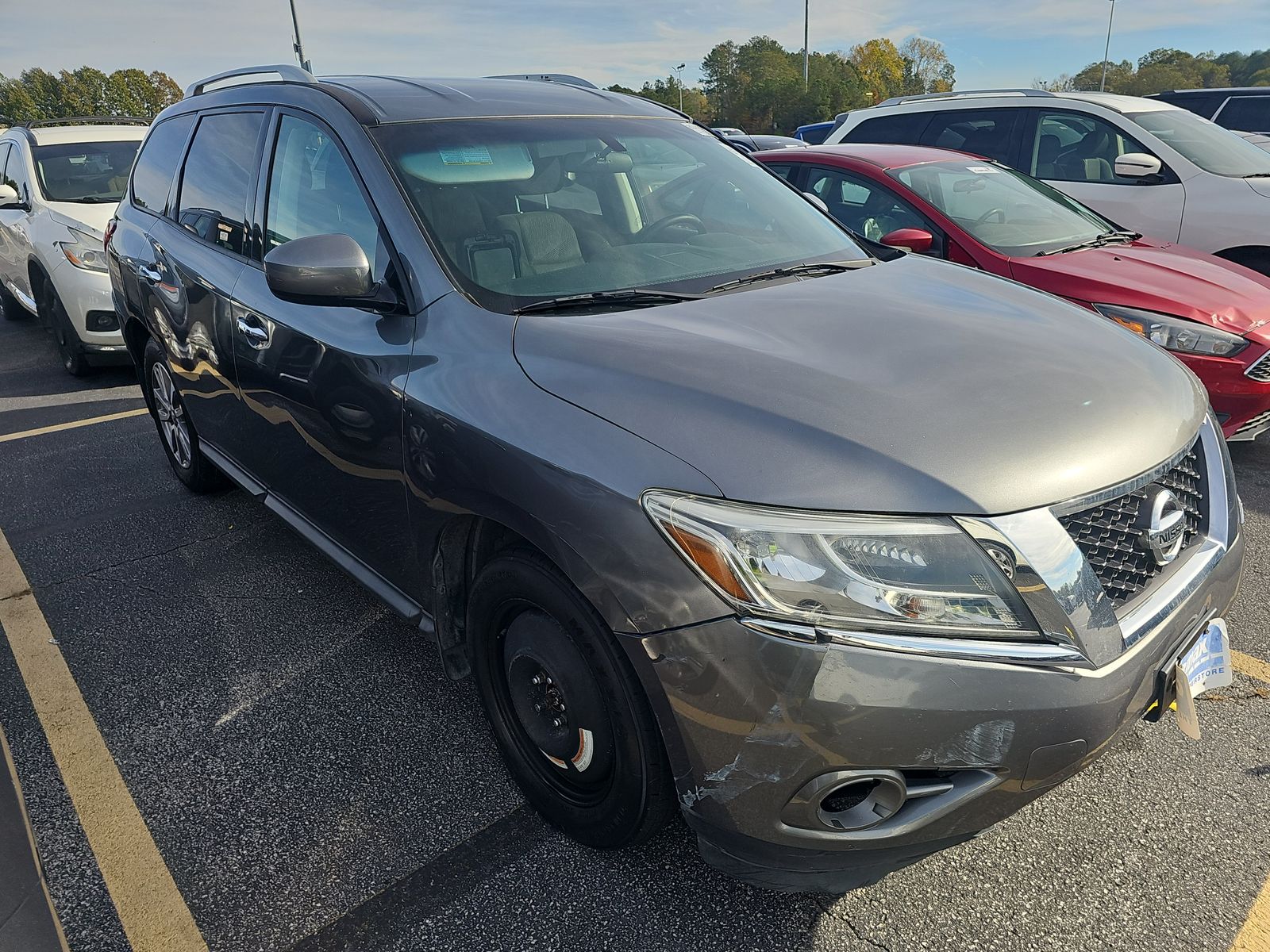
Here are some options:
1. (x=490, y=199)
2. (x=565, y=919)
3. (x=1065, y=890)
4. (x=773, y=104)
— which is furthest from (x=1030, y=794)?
(x=773, y=104)

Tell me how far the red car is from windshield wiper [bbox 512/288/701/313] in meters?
2.02

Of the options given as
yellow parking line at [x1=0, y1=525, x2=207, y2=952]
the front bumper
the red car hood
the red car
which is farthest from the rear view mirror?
the red car hood

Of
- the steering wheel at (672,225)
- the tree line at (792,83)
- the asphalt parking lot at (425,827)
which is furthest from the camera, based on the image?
the tree line at (792,83)

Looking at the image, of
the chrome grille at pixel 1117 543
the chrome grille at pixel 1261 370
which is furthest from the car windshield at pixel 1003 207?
the chrome grille at pixel 1117 543

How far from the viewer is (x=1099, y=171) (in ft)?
22.4

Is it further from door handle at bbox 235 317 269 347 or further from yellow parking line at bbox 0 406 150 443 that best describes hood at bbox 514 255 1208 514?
yellow parking line at bbox 0 406 150 443

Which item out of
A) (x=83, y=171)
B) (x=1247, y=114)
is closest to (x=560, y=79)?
(x=83, y=171)

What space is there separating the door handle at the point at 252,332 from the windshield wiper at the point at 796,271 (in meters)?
1.51

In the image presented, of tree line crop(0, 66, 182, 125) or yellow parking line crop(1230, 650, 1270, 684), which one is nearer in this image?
yellow parking line crop(1230, 650, 1270, 684)

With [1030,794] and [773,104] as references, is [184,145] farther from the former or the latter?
[773,104]

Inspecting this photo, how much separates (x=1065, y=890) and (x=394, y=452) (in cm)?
194

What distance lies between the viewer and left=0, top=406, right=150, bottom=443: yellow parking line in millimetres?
5715

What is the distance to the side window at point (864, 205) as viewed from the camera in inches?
200

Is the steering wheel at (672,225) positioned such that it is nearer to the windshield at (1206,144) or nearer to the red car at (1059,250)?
the red car at (1059,250)
